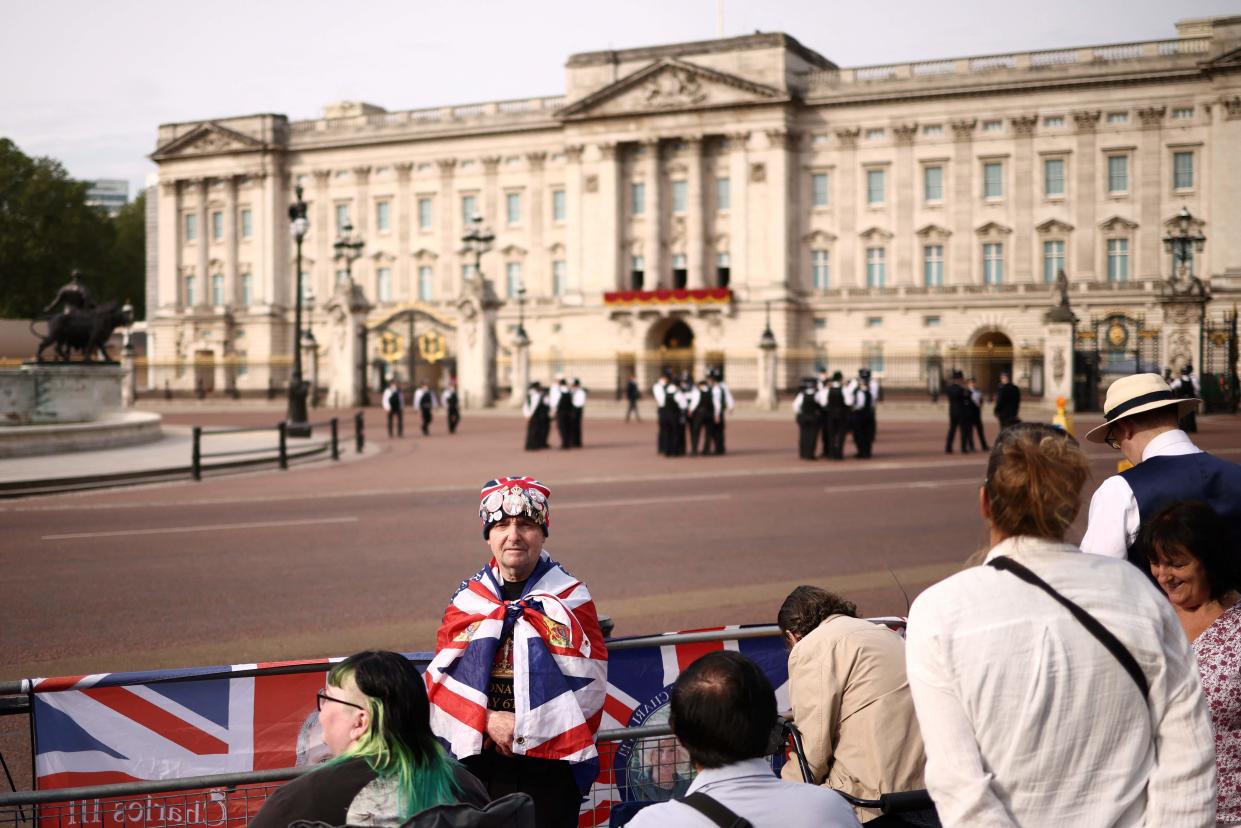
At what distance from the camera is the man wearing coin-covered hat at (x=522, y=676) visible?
410cm

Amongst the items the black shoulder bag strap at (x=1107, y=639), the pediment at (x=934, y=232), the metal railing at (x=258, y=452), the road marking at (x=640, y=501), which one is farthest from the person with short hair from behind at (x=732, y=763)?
the pediment at (x=934, y=232)

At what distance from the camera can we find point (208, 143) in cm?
8262

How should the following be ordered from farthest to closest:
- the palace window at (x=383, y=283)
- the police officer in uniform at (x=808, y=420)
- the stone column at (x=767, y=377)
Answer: the palace window at (x=383, y=283) → the stone column at (x=767, y=377) → the police officer in uniform at (x=808, y=420)

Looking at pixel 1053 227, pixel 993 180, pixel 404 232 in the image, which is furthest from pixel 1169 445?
pixel 404 232

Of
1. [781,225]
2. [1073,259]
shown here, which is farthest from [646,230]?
[1073,259]

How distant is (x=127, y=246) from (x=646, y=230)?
55.0 m

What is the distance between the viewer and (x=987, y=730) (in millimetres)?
2893

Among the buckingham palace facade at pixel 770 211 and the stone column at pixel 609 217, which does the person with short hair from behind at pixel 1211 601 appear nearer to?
the buckingham palace facade at pixel 770 211

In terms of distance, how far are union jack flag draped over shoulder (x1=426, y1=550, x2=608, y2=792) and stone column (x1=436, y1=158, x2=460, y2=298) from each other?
7368 centimetres

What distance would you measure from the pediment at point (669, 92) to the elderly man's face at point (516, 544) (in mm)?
64948

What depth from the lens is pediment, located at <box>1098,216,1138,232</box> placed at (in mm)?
61469

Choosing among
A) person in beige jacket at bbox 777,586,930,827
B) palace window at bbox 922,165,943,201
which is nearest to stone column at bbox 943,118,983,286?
palace window at bbox 922,165,943,201

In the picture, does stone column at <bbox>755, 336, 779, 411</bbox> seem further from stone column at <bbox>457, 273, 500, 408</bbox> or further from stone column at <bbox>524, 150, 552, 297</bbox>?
stone column at <bbox>524, 150, 552, 297</bbox>

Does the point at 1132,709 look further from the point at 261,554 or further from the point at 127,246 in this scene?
the point at 127,246
